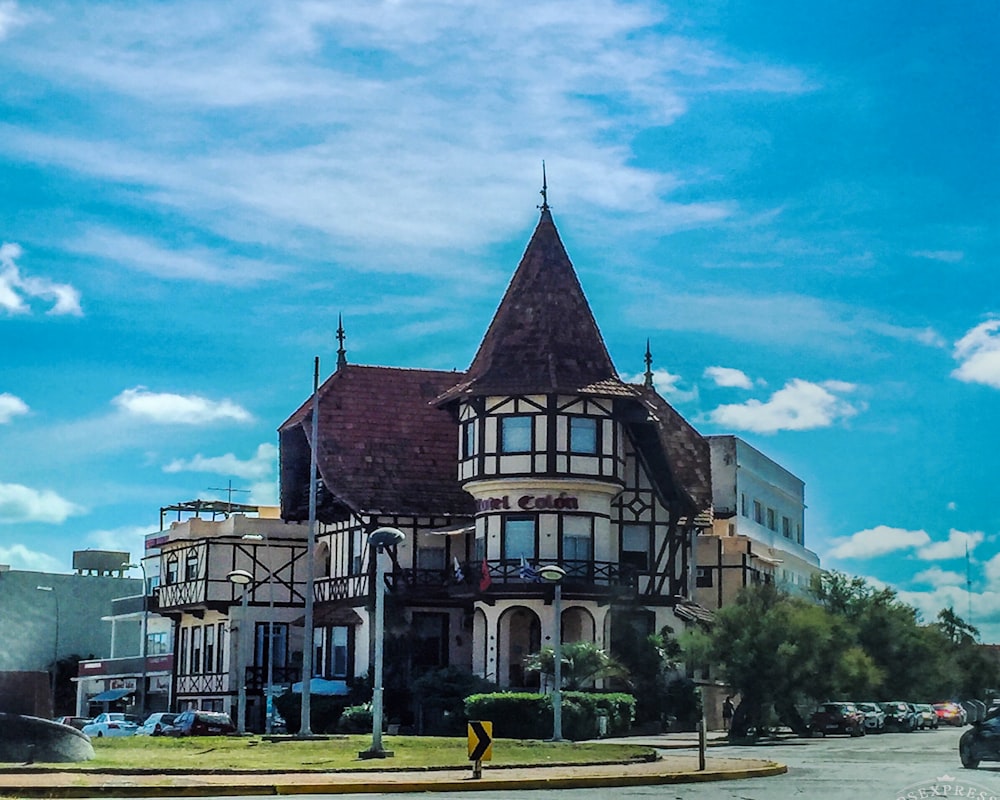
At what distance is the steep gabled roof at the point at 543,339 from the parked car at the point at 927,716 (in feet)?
76.1

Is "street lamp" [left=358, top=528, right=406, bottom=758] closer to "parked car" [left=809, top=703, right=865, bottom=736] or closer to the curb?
the curb

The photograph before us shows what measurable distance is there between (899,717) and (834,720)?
9506 millimetres

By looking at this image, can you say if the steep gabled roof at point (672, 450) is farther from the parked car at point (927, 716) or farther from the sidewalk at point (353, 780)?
the sidewalk at point (353, 780)

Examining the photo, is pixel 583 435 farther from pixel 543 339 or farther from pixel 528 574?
pixel 528 574

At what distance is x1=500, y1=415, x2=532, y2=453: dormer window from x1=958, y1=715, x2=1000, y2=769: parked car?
86.8ft

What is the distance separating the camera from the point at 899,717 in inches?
2517

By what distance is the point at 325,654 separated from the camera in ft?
207

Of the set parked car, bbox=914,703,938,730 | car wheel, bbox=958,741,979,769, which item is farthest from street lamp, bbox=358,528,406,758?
parked car, bbox=914,703,938,730

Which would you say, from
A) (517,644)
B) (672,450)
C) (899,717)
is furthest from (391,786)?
(899,717)

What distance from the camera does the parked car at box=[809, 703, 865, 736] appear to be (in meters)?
55.6

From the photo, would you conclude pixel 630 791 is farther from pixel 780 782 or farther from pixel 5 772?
pixel 5 772

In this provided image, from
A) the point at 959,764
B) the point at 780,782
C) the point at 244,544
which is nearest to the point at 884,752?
the point at 959,764

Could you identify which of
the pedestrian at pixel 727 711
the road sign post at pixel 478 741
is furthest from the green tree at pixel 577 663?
the road sign post at pixel 478 741

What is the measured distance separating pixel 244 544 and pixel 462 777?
41.4 metres
